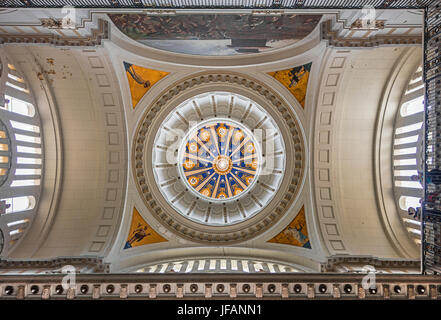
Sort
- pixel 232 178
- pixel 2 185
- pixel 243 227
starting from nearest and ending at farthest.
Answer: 1. pixel 2 185
2. pixel 243 227
3. pixel 232 178

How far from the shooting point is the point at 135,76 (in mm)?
14445

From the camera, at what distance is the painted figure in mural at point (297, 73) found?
552 inches

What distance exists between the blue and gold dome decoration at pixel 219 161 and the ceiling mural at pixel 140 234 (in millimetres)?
5580

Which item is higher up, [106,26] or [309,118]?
[106,26]

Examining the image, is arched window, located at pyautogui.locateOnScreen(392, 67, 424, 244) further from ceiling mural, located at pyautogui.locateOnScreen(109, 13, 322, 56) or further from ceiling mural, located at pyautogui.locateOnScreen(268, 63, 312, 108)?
ceiling mural, located at pyautogui.locateOnScreen(109, 13, 322, 56)

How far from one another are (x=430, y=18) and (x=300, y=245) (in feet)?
36.2

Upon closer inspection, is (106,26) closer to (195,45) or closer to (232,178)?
(195,45)

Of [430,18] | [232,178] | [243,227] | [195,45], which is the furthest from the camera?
[232,178]

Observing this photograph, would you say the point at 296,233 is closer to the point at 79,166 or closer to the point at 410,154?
the point at 410,154

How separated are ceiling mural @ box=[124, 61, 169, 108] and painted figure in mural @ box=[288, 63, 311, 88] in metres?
6.54

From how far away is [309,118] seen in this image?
49.0ft

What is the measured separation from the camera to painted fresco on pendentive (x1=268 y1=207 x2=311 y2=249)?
14883 mm

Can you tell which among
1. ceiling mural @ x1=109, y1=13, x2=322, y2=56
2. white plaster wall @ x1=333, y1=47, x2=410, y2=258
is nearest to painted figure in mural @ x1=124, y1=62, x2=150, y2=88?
ceiling mural @ x1=109, y1=13, x2=322, y2=56

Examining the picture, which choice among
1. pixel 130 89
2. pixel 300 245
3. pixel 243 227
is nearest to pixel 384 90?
pixel 300 245
